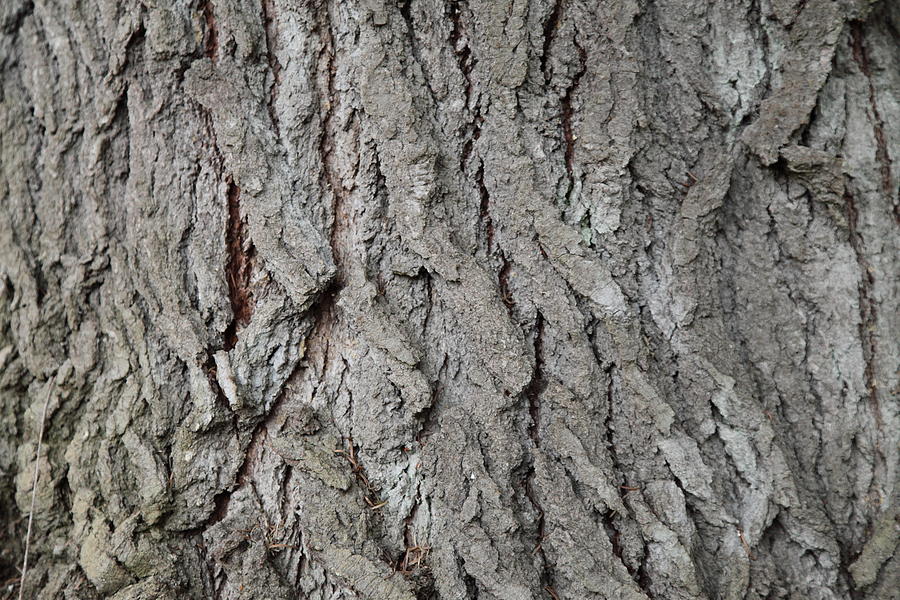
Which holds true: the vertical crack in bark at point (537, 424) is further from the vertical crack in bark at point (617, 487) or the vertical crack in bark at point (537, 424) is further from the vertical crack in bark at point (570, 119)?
the vertical crack in bark at point (570, 119)

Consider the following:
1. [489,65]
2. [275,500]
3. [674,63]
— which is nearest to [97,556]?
[275,500]

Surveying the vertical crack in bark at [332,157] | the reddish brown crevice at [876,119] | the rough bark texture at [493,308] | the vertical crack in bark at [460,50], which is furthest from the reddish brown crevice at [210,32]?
the reddish brown crevice at [876,119]

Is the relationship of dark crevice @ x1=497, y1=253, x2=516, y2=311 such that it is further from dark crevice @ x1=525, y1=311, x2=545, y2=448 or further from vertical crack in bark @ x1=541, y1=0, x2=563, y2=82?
vertical crack in bark @ x1=541, y1=0, x2=563, y2=82

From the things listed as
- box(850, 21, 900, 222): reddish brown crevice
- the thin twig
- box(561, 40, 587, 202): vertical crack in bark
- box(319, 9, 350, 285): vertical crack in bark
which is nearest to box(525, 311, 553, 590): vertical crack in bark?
box(561, 40, 587, 202): vertical crack in bark

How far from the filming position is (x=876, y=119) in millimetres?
1446

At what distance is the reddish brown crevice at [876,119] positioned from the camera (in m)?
1.44

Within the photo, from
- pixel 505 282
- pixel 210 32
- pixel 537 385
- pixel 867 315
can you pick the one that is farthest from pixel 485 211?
pixel 867 315

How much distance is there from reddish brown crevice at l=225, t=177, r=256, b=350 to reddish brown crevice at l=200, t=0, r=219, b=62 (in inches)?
11.6

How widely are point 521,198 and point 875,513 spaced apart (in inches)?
42.5

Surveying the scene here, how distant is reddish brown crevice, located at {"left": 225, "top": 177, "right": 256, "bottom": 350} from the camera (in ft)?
4.68

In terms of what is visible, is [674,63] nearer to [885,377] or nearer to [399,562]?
[885,377]

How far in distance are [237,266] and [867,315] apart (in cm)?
146

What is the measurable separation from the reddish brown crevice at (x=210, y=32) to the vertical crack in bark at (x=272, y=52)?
12cm

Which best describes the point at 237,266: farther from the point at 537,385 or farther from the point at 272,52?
the point at 537,385
